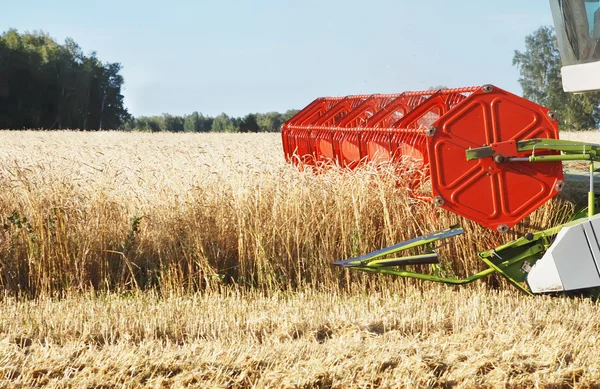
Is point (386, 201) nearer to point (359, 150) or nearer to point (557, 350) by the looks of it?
point (359, 150)

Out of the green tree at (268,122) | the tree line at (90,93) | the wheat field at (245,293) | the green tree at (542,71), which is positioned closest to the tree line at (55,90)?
the tree line at (90,93)

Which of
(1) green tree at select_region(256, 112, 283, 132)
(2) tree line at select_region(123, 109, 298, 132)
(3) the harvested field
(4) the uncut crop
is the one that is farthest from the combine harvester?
(1) green tree at select_region(256, 112, 283, 132)

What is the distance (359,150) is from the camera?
623 cm

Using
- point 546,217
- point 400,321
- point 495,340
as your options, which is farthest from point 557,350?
point 546,217

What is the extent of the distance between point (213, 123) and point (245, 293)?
4108 cm

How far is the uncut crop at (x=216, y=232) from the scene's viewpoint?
532 centimetres

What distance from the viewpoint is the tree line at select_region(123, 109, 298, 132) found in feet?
119

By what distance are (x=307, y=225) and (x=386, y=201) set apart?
1.91 feet

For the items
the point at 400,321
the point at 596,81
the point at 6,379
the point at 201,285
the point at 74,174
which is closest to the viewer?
the point at 6,379

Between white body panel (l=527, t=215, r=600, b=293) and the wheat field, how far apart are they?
19cm

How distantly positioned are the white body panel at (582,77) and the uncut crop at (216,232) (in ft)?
2.84

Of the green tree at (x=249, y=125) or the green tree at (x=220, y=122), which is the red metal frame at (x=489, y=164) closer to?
the green tree at (x=249, y=125)

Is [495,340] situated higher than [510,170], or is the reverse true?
[510,170]

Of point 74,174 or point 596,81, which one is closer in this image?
point 596,81
